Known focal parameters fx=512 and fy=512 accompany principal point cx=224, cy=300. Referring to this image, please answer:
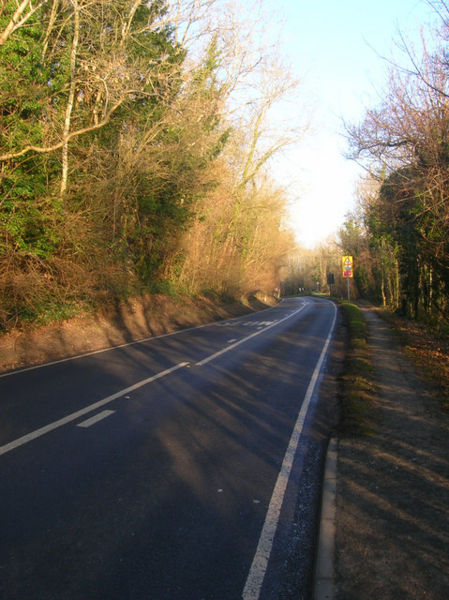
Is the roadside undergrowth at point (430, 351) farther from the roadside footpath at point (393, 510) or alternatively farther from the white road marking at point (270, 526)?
the white road marking at point (270, 526)

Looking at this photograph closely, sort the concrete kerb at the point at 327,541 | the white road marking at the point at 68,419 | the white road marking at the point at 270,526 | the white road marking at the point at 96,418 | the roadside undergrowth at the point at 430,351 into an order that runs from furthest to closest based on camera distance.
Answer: the roadside undergrowth at the point at 430,351 < the white road marking at the point at 96,418 < the white road marking at the point at 68,419 < the white road marking at the point at 270,526 < the concrete kerb at the point at 327,541

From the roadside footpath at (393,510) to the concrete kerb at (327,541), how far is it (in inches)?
0.5

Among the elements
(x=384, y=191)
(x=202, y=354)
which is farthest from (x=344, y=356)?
(x=384, y=191)

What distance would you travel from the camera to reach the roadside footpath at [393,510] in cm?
333

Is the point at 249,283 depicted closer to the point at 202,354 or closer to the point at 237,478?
the point at 202,354

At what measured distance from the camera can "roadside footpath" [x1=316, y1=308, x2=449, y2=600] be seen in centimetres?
333

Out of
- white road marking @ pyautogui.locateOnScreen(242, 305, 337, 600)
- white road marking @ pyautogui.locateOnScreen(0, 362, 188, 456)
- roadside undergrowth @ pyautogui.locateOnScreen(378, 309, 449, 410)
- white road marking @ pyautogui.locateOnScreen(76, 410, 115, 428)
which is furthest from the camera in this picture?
roadside undergrowth @ pyautogui.locateOnScreen(378, 309, 449, 410)

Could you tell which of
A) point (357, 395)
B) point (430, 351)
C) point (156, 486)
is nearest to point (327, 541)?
point (156, 486)

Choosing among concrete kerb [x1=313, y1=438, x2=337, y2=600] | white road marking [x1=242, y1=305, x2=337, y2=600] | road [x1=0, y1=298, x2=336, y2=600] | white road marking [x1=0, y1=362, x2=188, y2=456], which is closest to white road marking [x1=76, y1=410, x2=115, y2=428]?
road [x1=0, y1=298, x2=336, y2=600]

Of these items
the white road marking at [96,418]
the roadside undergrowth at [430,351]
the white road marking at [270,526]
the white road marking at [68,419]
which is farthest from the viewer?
the roadside undergrowth at [430,351]

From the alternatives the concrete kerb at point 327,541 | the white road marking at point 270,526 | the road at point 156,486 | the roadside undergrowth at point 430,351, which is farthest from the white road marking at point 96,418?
the roadside undergrowth at point 430,351

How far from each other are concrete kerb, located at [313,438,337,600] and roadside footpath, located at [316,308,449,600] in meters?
0.01

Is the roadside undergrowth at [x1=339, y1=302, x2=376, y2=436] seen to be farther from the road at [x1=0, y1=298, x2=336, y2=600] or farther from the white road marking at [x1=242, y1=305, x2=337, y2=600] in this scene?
the white road marking at [x1=242, y1=305, x2=337, y2=600]

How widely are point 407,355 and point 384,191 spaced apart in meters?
6.34
